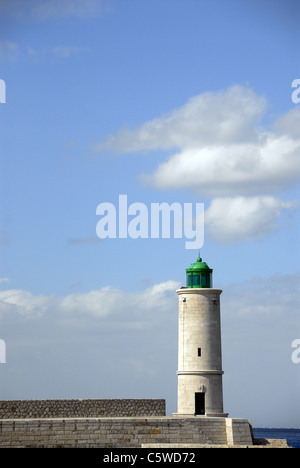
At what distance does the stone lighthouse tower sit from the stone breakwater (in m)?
1.74

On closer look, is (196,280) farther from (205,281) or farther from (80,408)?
(80,408)

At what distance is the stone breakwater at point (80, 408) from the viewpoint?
24.6 meters

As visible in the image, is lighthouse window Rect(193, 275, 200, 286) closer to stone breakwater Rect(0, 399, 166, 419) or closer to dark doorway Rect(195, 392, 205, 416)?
dark doorway Rect(195, 392, 205, 416)

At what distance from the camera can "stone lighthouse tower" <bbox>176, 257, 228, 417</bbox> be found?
27.9 metres

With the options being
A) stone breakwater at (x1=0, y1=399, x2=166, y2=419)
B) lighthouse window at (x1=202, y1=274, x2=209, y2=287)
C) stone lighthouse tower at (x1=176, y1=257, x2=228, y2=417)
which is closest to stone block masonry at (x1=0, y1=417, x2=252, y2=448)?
stone breakwater at (x1=0, y1=399, x2=166, y2=419)

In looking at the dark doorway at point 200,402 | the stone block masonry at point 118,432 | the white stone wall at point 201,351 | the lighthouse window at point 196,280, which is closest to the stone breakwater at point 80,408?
the stone block masonry at point 118,432

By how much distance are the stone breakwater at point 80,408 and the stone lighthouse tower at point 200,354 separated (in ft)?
5.69

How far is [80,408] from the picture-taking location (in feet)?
83.4

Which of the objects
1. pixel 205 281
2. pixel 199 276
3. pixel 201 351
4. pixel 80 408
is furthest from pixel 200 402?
pixel 80 408

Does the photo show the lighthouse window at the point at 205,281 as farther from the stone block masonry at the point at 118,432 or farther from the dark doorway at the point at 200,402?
the stone block masonry at the point at 118,432
